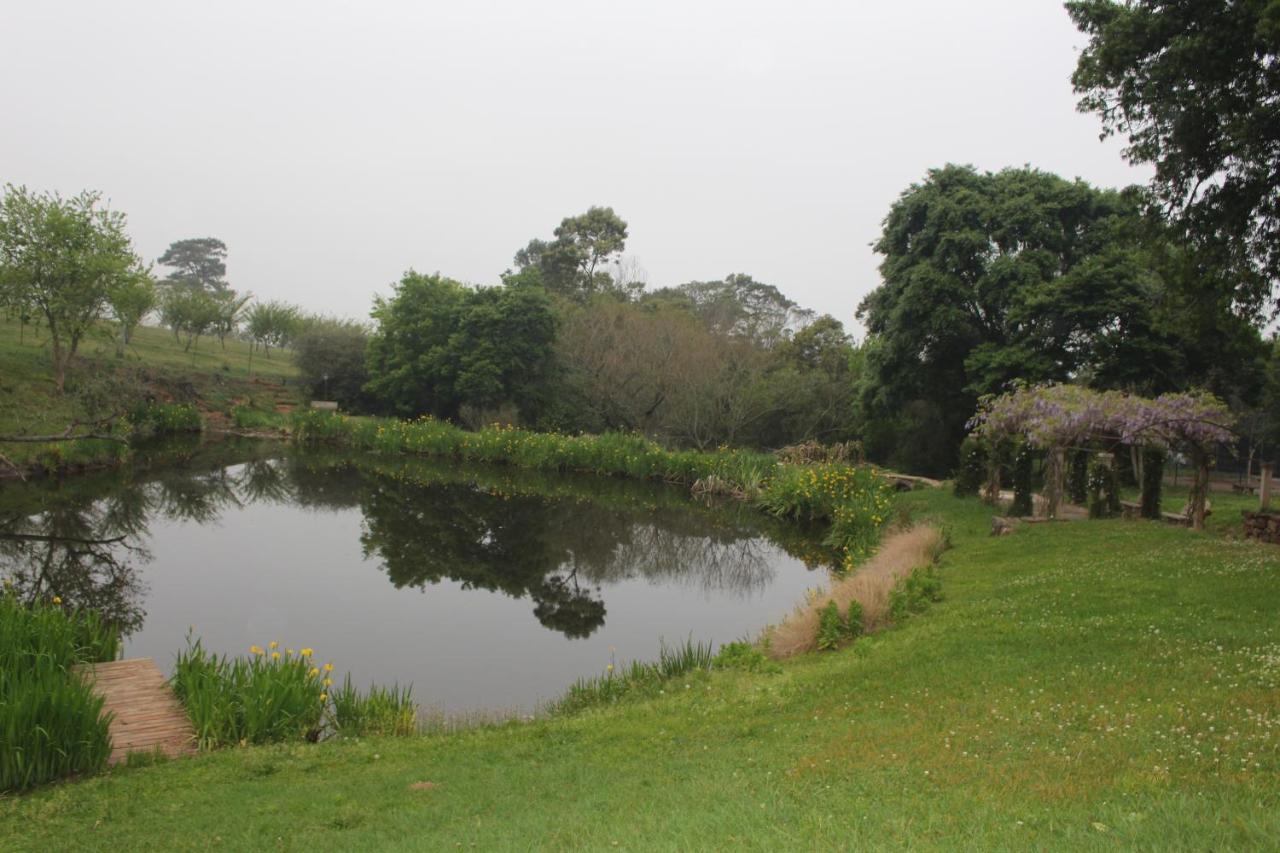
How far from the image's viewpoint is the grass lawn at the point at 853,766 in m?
3.92

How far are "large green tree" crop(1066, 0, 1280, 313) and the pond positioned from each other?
8.17 metres

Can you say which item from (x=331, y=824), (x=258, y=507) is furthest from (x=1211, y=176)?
(x=258, y=507)

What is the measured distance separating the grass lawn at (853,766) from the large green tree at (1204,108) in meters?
4.90

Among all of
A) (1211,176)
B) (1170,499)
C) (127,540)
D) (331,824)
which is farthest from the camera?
(1170,499)

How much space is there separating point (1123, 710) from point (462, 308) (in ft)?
109

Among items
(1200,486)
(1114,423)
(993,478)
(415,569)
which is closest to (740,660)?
(415,569)

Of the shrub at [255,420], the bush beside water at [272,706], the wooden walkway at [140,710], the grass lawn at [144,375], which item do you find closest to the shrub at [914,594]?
the bush beside water at [272,706]

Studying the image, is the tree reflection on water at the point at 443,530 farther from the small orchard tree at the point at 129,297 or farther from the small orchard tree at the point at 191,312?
the small orchard tree at the point at 191,312

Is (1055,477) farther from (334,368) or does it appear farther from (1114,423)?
(334,368)

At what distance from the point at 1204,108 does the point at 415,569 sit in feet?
45.6

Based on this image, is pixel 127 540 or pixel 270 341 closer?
pixel 127 540

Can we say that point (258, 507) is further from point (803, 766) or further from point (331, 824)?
point (803, 766)

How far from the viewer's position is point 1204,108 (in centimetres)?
986

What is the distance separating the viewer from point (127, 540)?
15.7m
